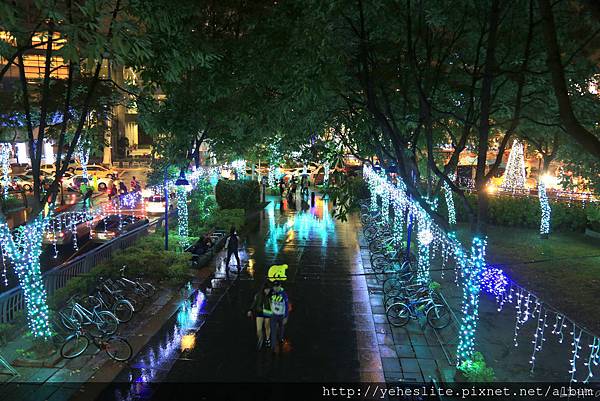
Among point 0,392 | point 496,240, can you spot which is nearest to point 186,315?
point 0,392

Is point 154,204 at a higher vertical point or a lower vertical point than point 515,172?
lower

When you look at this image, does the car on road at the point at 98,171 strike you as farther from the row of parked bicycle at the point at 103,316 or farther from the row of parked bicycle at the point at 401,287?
the row of parked bicycle at the point at 103,316

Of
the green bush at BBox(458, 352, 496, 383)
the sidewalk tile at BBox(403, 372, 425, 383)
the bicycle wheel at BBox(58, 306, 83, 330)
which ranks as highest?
the bicycle wheel at BBox(58, 306, 83, 330)

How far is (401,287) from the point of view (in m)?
12.8

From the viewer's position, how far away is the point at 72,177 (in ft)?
126

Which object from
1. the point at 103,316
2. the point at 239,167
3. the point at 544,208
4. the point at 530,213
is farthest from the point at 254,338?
the point at 239,167

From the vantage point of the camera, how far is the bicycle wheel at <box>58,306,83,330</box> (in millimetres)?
9694

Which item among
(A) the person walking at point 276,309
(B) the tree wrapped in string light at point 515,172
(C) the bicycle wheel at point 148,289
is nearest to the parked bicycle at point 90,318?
(C) the bicycle wheel at point 148,289

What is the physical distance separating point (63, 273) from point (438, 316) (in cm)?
899

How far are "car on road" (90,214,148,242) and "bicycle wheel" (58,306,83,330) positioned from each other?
30.4 feet

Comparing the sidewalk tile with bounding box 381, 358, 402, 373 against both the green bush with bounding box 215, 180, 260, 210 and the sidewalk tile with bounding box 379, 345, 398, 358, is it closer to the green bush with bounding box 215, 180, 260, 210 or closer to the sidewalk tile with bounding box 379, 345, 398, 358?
the sidewalk tile with bounding box 379, 345, 398, 358

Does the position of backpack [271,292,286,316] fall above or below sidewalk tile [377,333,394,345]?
above

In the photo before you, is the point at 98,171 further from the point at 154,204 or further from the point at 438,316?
the point at 438,316

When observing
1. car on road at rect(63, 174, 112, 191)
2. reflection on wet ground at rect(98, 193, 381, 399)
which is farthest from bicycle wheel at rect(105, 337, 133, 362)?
car on road at rect(63, 174, 112, 191)
